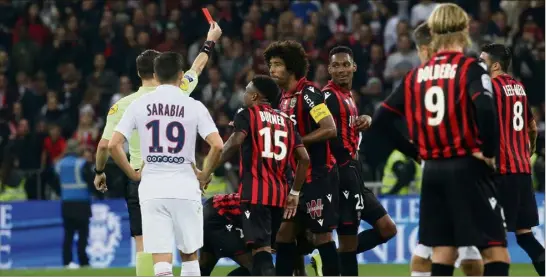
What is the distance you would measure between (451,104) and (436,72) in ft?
0.72

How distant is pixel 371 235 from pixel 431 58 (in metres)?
3.95

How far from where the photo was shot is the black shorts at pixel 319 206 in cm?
1034

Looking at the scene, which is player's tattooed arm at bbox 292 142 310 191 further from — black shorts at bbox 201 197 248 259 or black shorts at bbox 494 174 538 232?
black shorts at bbox 494 174 538 232

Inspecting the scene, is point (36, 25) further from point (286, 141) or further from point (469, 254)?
point (469, 254)

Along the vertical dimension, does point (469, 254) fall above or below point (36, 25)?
below

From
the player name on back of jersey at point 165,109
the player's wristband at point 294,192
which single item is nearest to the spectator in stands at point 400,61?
the player's wristband at point 294,192

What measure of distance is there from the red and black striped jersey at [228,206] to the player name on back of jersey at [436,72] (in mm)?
3039

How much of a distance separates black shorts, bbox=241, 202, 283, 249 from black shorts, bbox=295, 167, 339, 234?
52 cm

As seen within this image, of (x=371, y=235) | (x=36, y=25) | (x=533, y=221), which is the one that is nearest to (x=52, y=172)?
(x=36, y=25)

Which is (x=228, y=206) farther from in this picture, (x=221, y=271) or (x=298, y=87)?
(x=221, y=271)

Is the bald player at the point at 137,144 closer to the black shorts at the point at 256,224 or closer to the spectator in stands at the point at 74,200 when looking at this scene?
the black shorts at the point at 256,224

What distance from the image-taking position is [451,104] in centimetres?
749

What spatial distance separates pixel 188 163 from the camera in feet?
28.9

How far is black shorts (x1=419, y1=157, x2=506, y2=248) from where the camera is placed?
24.6 ft
